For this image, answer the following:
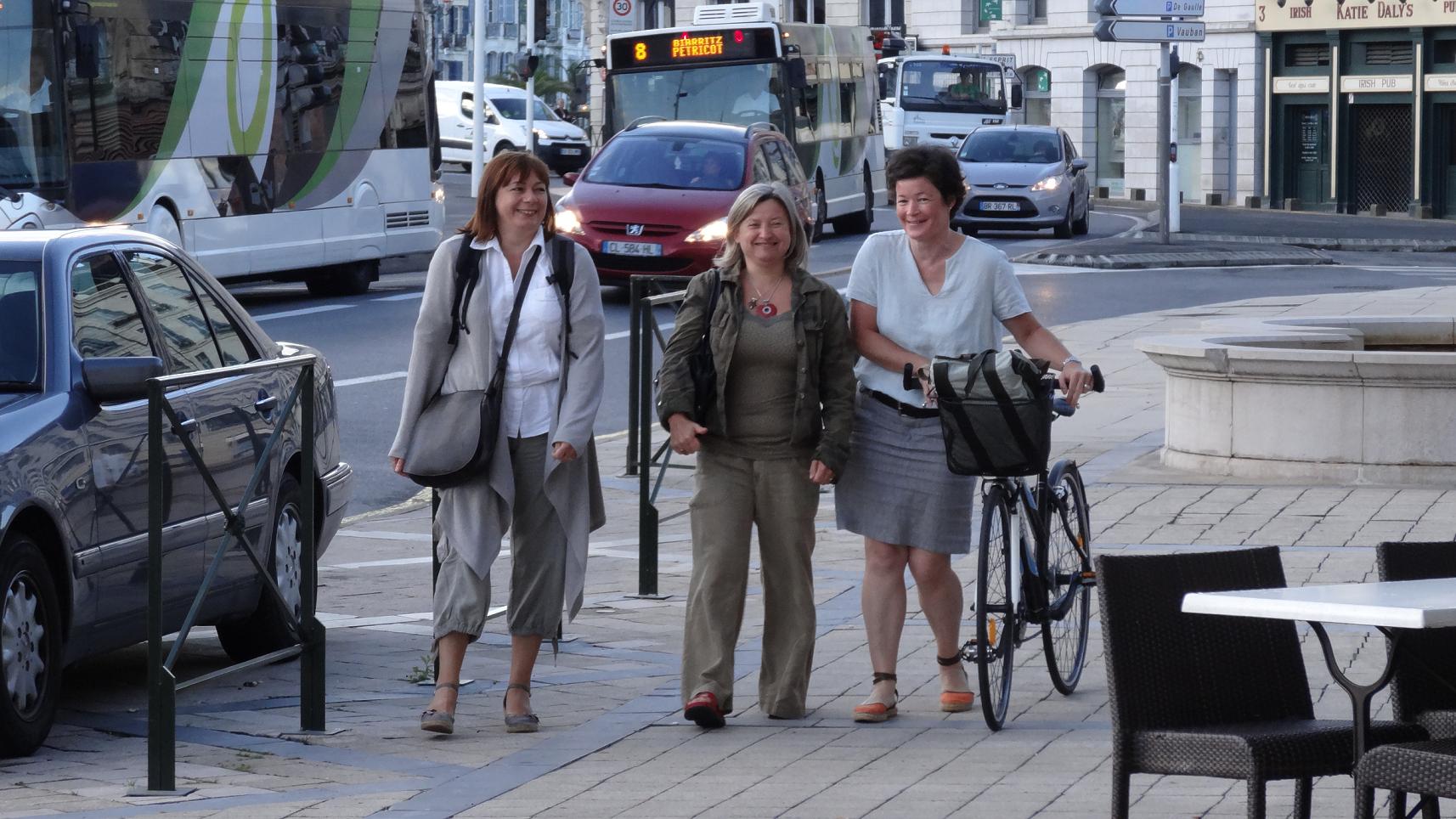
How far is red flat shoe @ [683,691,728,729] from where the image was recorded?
6891 mm

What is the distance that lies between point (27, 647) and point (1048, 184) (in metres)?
28.7

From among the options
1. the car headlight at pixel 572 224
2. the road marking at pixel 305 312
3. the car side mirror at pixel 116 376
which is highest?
the car side mirror at pixel 116 376

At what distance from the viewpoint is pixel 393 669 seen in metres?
8.19

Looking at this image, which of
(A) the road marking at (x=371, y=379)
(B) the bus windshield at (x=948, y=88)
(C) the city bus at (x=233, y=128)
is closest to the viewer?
(A) the road marking at (x=371, y=379)

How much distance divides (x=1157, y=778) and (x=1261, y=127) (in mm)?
46989

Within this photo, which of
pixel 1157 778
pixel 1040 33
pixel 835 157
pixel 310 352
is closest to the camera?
pixel 1157 778

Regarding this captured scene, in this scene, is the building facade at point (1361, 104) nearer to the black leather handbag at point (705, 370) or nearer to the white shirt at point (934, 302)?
the white shirt at point (934, 302)

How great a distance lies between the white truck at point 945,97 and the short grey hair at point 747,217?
41320 mm

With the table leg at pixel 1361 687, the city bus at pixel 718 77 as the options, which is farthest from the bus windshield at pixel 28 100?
the table leg at pixel 1361 687

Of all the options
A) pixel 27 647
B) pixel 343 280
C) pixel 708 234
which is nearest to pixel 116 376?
pixel 27 647

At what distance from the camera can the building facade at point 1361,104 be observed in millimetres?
45875

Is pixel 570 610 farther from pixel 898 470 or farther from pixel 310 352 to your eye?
pixel 310 352

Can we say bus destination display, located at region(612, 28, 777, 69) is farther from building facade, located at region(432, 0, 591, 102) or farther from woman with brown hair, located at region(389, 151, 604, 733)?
building facade, located at region(432, 0, 591, 102)

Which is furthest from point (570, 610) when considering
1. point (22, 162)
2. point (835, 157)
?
point (835, 157)
